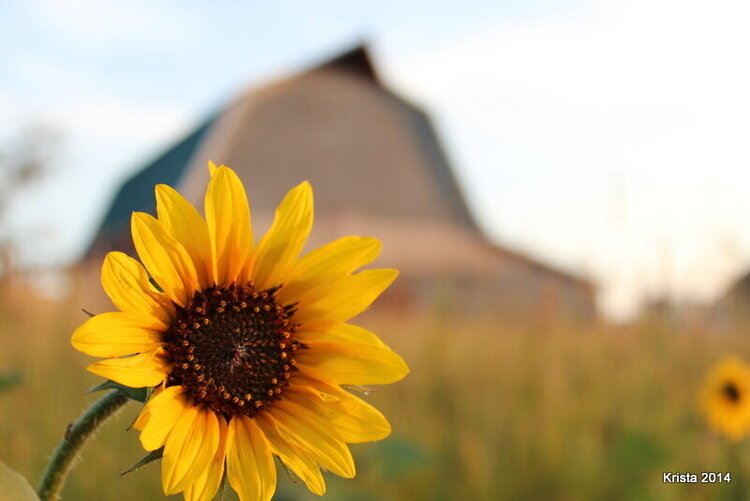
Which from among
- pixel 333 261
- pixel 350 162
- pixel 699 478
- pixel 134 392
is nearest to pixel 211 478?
pixel 134 392

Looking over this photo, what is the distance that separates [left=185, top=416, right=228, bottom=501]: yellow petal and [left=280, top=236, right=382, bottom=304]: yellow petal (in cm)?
18

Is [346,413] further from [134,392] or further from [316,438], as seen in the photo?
[134,392]

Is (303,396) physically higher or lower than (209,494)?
higher

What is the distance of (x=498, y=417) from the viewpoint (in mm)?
3539

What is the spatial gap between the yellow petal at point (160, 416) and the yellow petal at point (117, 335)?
0.18 feet

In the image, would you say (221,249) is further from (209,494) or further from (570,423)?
(570,423)

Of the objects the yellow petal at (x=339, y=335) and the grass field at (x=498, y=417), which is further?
the grass field at (x=498, y=417)

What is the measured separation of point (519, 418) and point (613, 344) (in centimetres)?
155

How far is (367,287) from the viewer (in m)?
0.89

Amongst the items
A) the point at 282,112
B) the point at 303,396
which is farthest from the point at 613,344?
the point at 282,112

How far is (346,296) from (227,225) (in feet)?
0.50

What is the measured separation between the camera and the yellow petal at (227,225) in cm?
86

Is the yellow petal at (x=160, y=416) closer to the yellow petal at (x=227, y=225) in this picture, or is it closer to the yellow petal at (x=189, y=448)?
the yellow petal at (x=189, y=448)

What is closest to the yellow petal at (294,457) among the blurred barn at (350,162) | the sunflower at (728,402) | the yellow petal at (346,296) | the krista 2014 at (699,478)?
the yellow petal at (346,296)
